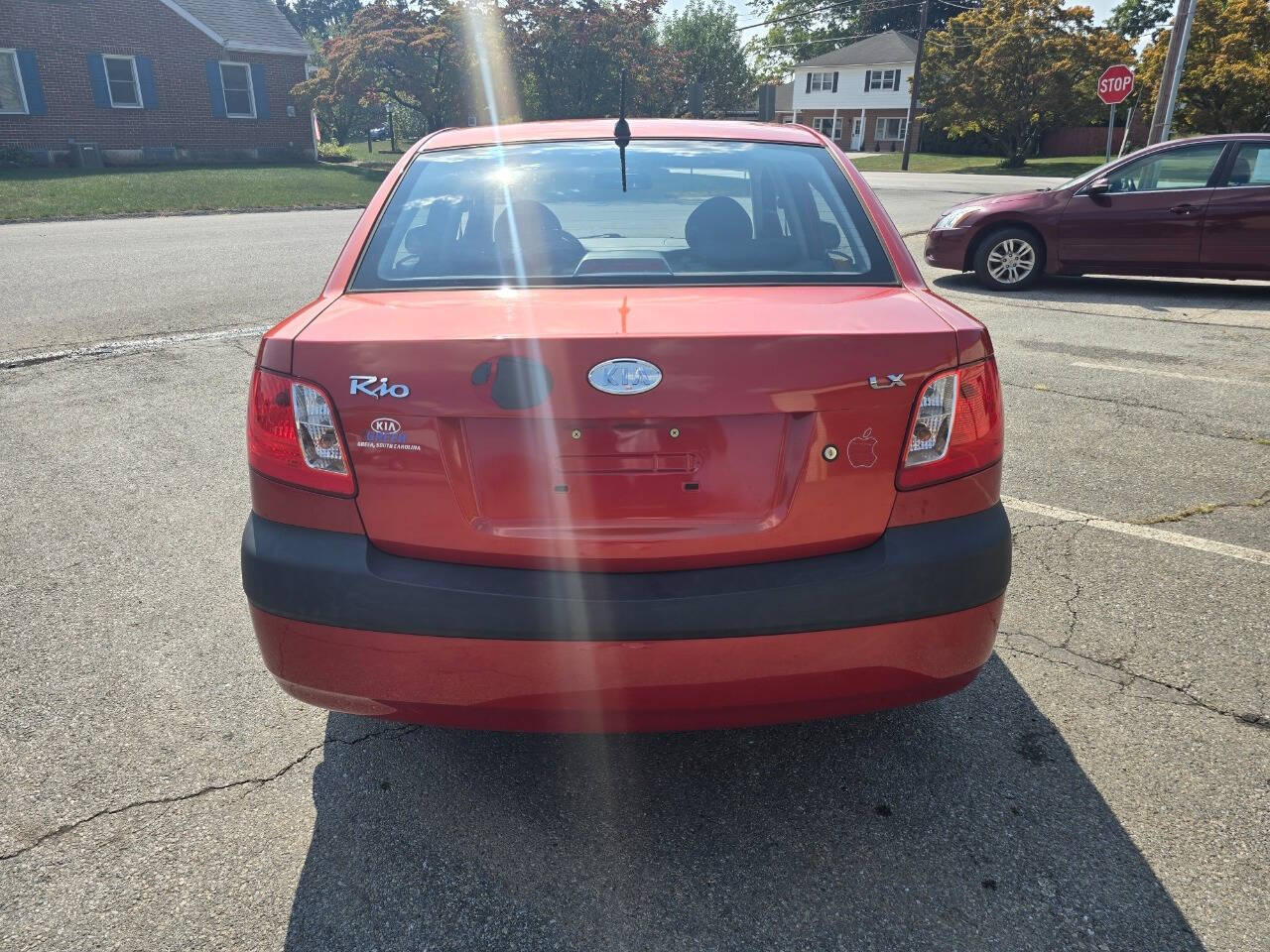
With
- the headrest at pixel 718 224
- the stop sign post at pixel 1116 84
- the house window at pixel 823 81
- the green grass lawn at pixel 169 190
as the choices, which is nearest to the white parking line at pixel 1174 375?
the headrest at pixel 718 224

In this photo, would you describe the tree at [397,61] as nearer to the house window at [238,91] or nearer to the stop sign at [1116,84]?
the house window at [238,91]

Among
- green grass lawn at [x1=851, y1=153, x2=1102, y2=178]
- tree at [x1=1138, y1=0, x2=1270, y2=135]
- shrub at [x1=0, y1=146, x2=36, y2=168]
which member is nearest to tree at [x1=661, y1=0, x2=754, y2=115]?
green grass lawn at [x1=851, y1=153, x2=1102, y2=178]

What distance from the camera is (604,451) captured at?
197 cm

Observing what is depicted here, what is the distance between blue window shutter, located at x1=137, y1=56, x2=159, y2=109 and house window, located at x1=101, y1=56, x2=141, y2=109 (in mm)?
108

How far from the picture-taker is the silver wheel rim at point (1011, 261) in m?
9.79

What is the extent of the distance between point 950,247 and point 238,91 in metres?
27.7

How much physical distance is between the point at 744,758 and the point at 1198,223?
8924mm

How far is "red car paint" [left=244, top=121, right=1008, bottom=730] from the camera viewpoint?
1.96 metres

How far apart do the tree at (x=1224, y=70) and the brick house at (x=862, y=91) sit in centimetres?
2900

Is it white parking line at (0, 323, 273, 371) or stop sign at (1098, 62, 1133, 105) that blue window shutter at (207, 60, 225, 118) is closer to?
stop sign at (1098, 62, 1133, 105)


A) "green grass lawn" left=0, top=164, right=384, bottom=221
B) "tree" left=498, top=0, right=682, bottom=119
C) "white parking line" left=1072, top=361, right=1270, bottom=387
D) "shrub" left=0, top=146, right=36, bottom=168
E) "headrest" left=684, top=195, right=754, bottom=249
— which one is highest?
"tree" left=498, top=0, right=682, bottom=119

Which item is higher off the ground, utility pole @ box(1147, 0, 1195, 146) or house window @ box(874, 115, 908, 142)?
utility pole @ box(1147, 0, 1195, 146)

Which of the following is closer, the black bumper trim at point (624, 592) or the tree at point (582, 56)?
the black bumper trim at point (624, 592)

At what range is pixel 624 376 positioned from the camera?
6.35 feet
